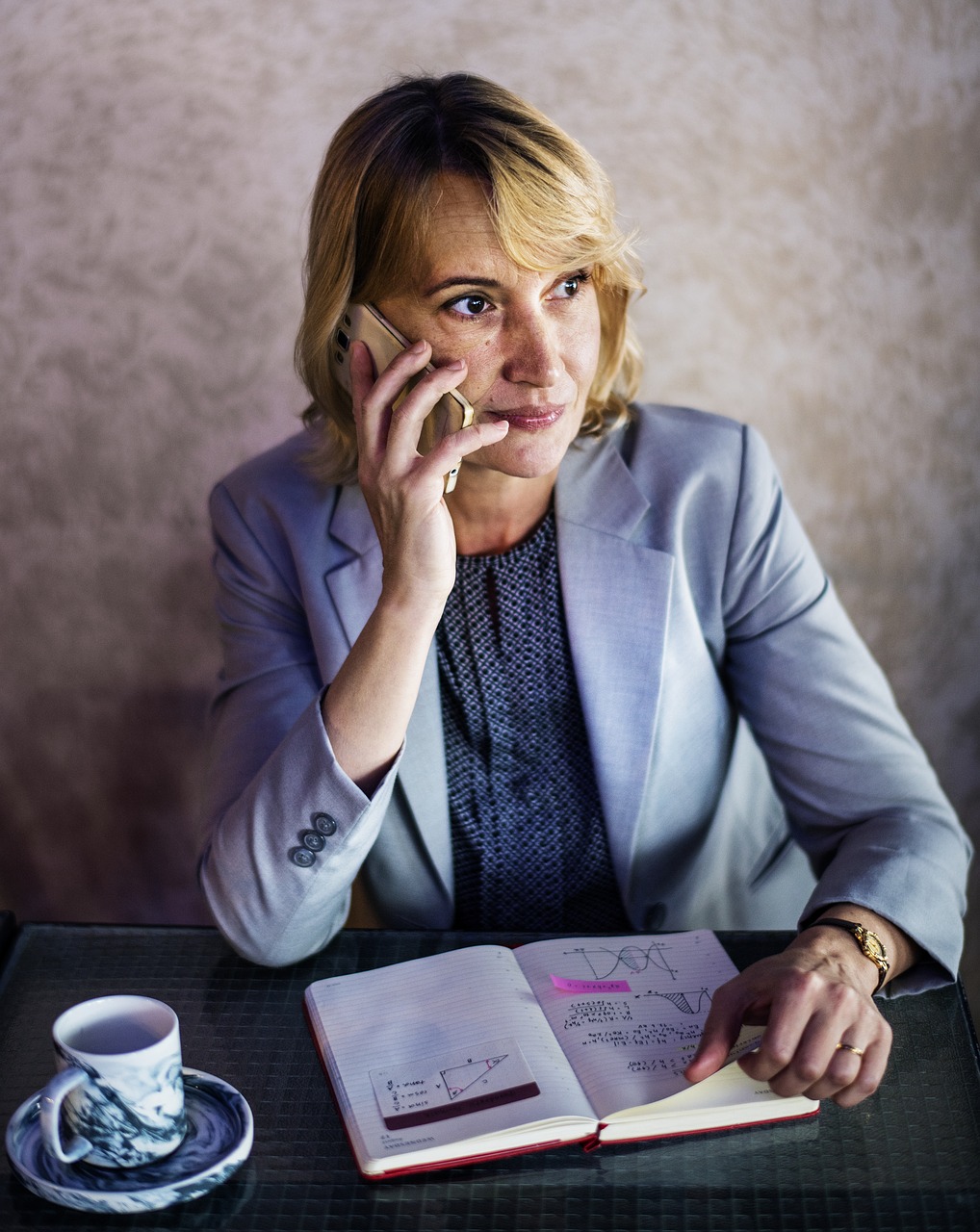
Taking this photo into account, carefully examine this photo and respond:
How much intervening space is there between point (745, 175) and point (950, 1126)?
1.41m

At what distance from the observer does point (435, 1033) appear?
1111 mm

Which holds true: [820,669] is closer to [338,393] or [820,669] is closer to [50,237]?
[338,393]

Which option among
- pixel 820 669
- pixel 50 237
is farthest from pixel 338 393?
pixel 820 669

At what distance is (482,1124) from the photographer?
99 centimetres

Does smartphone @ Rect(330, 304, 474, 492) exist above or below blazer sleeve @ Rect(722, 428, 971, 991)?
above

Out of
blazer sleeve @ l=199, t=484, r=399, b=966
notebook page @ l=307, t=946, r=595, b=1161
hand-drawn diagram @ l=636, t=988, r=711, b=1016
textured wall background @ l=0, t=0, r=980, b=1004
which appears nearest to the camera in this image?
notebook page @ l=307, t=946, r=595, b=1161

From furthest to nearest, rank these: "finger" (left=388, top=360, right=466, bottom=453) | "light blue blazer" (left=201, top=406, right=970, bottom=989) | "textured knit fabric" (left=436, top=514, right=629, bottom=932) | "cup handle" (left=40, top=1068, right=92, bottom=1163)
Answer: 1. "textured knit fabric" (left=436, top=514, right=629, bottom=932)
2. "light blue blazer" (left=201, top=406, right=970, bottom=989)
3. "finger" (left=388, top=360, right=466, bottom=453)
4. "cup handle" (left=40, top=1068, right=92, bottom=1163)

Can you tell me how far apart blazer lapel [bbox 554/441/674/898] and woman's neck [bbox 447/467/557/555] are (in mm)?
54

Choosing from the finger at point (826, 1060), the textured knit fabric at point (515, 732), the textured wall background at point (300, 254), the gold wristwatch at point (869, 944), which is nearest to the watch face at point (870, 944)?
the gold wristwatch at point (869, 944)

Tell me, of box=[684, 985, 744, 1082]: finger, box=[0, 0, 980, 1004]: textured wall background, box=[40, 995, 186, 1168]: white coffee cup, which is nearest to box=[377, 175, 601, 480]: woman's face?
box=[0, 0, 980, 1004]: textured wall background

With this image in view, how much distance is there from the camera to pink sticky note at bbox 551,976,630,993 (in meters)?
1.17

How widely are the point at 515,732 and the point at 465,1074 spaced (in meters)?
0.60

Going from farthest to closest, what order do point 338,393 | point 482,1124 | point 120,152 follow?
1. point 120,152
2. point 338,393
3. point 482,1124

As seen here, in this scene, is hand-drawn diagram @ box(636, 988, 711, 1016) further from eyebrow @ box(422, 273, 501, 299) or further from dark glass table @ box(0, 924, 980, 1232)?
eyebrow @ box(422, 273, 501, 299)
